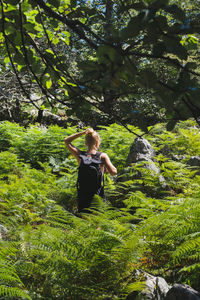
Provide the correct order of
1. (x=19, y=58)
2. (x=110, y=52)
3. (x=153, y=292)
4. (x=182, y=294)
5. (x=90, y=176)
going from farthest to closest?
(x=90, y=176), (x=153, y=292), (x=182, y=294), (x=19, y=58), (x=110, y=52)

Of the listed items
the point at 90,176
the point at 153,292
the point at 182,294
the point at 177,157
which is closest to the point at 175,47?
the point at 182,294

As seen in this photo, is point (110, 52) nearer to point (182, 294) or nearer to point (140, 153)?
point (182, 294)

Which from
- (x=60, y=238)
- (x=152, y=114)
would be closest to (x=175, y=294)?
(x=60, y=238)

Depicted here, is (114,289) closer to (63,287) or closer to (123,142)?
(63,287)

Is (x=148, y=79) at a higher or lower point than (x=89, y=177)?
higher

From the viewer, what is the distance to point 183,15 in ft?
2.52

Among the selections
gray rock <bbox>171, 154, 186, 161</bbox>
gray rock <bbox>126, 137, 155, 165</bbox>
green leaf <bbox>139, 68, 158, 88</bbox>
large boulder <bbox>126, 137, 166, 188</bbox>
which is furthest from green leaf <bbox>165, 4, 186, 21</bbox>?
gray rock <bbox>171, 154, 186, 161</bbox>

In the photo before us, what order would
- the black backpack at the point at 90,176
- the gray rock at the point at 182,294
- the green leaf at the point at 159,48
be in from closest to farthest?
1. the green leaf at the point at 159,48
2. the gray rock at the point at 182,294
3. the black backpack at the point at 90,176

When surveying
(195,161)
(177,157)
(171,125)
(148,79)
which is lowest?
(177,157)

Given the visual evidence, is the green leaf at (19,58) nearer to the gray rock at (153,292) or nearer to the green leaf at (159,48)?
the green leaf at (159,48)

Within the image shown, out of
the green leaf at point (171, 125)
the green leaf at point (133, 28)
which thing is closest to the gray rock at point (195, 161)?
the green leaf at point (171, 125)

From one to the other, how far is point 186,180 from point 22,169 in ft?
12.4

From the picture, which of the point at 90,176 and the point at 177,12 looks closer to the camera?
the point at 177,12

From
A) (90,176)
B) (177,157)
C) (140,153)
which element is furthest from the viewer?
(177,157)
